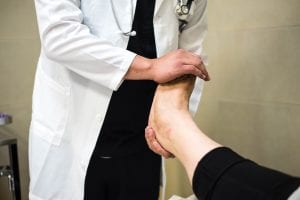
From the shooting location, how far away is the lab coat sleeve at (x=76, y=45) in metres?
0.83

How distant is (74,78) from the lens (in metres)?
0.96

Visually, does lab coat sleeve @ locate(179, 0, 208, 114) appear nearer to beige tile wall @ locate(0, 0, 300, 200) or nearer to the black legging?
beige tile wall @ locate(0, 0, 300, 200)

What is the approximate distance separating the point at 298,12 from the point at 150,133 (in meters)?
0.82

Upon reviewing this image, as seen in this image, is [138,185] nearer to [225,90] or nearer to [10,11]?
[225,90]

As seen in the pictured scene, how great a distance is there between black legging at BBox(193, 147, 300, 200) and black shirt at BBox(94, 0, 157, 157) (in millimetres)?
449

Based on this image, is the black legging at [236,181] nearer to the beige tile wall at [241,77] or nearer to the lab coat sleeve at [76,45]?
the lab coat sleeve at [76,45]

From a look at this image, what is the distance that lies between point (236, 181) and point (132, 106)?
0.53 m

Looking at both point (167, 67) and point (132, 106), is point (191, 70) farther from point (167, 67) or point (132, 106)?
point (132, 106)

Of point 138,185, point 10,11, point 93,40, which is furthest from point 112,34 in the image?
point 10,11

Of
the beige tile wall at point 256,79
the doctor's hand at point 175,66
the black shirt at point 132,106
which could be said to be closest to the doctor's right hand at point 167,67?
the doctor's hand at point 175,66

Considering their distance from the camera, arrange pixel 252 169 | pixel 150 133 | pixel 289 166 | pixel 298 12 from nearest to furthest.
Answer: pixel 252 169, pixel 150 133, pixel 298 12, pixel 289 166

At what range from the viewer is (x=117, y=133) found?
986 millimetres

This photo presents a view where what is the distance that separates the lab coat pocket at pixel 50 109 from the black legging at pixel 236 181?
535mm

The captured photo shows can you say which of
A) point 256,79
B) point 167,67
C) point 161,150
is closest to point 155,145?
point 161,150
